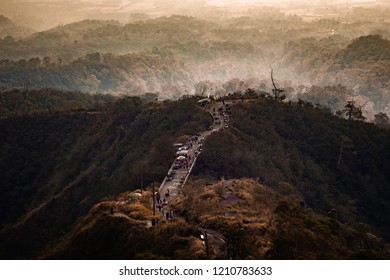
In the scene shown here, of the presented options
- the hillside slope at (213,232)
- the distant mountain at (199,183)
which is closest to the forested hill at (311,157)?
the distant mountain at (199,183)

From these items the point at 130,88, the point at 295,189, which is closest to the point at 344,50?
the point at 130,88

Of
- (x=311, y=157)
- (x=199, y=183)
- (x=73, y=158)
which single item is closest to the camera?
(x=199, y=183)

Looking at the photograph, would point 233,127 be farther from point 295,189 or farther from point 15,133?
point 15,133

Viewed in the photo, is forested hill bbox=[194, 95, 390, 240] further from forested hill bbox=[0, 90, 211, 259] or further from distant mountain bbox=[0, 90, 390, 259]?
forested hill bbox=[0, 90, 211, 259]

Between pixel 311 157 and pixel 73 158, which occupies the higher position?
pixel 311 157

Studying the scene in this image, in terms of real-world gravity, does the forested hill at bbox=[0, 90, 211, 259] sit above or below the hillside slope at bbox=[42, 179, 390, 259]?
below

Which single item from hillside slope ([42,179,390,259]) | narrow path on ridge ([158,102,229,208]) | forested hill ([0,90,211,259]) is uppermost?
hillside slope ([42,179,390,259])

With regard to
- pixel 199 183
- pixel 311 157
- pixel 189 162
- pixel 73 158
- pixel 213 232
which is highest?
pixel 213 232

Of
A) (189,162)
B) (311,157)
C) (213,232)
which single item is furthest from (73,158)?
(213,232)

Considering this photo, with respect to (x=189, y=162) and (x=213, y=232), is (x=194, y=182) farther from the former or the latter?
(x=213, y=232)

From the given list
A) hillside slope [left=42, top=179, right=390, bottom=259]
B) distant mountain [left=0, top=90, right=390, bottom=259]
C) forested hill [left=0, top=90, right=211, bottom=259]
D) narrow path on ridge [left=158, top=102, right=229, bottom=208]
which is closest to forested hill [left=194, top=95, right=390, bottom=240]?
distant mountain [left=0, top=90, right=390, bottom=259]
